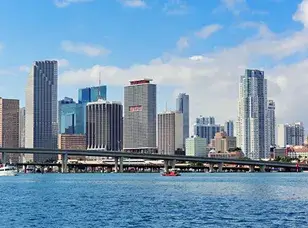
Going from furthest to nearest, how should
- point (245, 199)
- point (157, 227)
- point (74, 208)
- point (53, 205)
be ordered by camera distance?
point (245, 199) → point (53, 205) → point (74, 208) → point (157, 227)

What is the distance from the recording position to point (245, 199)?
99.6 metres

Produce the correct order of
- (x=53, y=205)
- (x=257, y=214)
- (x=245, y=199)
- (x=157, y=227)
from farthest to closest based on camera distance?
(x=245, y=199) → (x=53, y=205) → (x=257, y=214) → (x=157, y=227)

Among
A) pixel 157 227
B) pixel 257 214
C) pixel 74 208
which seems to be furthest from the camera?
pixel 74 208

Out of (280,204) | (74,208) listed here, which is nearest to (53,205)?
(74,208)

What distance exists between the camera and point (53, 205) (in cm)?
9212

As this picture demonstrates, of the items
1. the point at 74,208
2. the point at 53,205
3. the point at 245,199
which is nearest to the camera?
the point at 74,208

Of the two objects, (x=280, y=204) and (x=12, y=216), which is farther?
(x=280, y=204)

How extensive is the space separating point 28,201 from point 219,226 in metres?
41.4

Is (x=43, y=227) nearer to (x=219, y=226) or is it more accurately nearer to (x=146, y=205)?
(x=219, y=226)

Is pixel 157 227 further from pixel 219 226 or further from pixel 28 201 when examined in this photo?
pixel 28 201

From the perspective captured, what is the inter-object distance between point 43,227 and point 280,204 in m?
34.5

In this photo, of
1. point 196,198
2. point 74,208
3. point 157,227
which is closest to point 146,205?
point 74,208

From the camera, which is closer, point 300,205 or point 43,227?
point 43,227

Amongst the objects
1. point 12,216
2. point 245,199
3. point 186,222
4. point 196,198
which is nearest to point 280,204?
point 245,199
